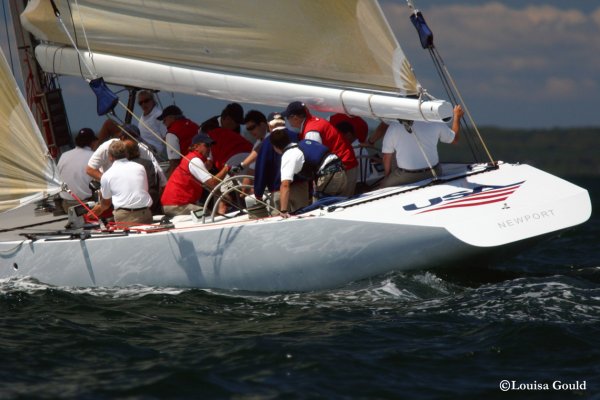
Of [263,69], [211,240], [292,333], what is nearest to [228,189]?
[211,240]

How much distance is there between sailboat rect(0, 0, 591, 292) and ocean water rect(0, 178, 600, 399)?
260 mm

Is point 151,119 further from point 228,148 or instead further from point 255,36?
point 255,36

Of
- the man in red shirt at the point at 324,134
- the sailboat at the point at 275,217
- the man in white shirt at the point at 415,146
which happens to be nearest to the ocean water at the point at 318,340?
the sailboat at the point at 275,217

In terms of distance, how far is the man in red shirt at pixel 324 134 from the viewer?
1141 centimetres

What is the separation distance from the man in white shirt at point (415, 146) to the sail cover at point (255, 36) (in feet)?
1.63

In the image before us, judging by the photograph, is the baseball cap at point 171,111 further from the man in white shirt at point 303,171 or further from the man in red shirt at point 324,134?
the man in white shirt at point 303,171

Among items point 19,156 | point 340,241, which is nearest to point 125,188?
point 19,156

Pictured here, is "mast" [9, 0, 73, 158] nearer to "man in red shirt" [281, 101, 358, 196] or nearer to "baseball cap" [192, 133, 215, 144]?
"baseball cap" [192, 133, 215, 144]

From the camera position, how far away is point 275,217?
1080cm

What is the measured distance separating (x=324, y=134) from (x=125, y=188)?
2058mm

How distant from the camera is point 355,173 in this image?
1172 centimetres

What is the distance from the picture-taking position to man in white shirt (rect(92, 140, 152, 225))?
11.4m

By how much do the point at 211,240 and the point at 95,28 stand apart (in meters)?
2.77

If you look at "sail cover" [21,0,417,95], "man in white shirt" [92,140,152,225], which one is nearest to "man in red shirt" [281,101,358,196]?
"sail cover" [21,0,417,95]
